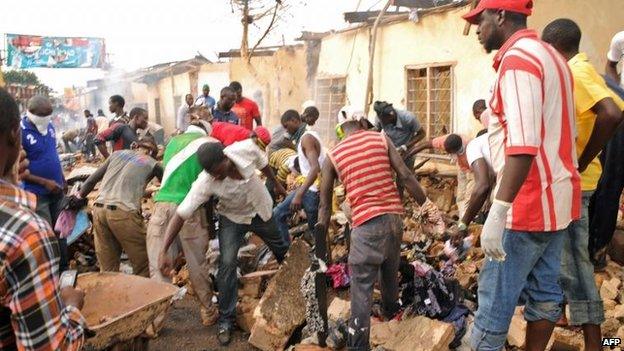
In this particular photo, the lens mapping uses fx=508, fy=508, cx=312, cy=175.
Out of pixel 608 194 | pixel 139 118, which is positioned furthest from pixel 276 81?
pixel 608 194

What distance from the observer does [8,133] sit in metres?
1.43

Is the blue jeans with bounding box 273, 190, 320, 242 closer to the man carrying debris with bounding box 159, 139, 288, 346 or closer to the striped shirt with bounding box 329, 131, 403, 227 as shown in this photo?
the man carrying debris with bounding box 159, 139, 288, 346

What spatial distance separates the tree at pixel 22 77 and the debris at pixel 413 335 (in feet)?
115

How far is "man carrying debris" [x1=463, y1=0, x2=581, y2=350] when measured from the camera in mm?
2127

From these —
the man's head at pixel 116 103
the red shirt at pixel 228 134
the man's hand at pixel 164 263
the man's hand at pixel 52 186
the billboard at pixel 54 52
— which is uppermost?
the billboard at pixel 54 52

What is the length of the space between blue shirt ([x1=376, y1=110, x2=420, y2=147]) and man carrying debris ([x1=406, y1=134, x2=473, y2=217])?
24 cm

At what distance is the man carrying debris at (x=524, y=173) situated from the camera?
213 cm

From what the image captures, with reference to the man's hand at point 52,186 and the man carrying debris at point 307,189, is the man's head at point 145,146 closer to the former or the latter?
the man's hand at point 52,186

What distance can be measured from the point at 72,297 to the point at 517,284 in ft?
6.28

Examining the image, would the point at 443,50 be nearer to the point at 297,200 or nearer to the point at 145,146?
the point at 297,200

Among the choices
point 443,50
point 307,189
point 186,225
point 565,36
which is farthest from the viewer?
point 443,50

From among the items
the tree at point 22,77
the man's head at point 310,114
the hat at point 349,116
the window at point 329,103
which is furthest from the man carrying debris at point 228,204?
the tree at point 22,77

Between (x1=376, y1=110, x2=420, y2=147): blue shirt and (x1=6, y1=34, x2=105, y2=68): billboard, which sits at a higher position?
(x1=6, y1=34, x2=105, y2=68): billboard

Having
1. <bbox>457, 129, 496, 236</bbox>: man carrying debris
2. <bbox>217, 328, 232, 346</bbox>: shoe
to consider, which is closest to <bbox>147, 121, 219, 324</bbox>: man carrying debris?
<bbox>217, 328, 232, 346</bbox>: shoe
